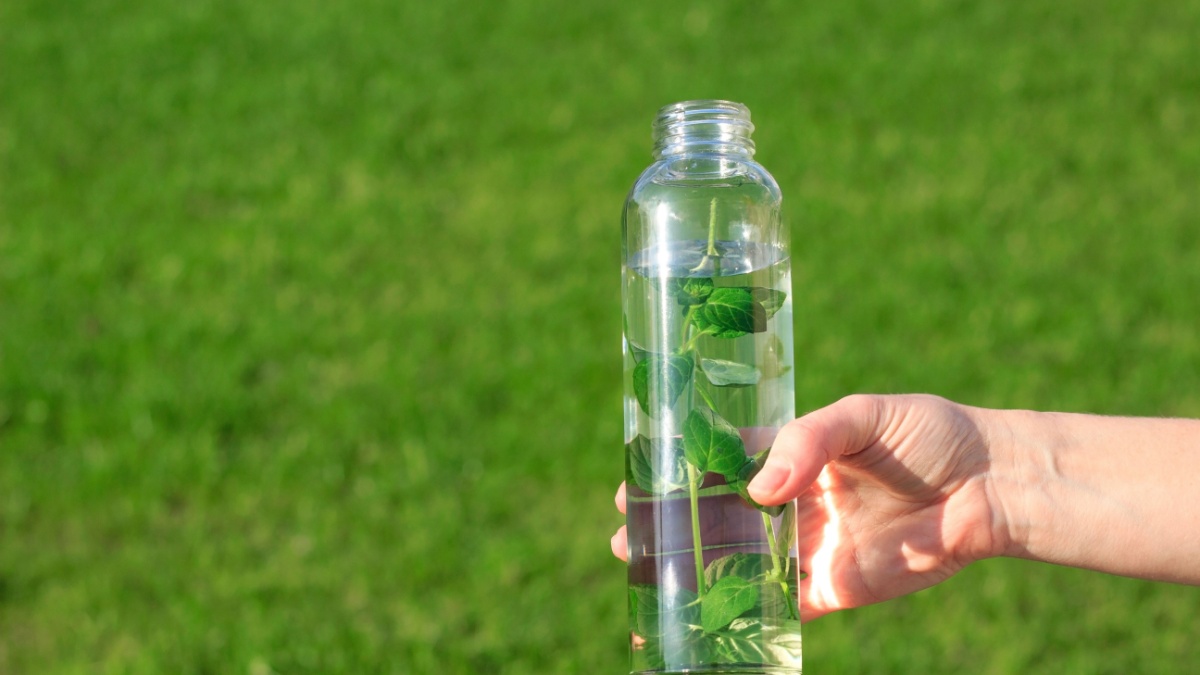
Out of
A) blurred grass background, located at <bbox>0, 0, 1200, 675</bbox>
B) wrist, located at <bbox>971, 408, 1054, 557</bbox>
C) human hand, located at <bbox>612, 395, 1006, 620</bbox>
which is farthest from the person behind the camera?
blurred grass background, located at <bbox>0, 0, 1200, 675</bbox>

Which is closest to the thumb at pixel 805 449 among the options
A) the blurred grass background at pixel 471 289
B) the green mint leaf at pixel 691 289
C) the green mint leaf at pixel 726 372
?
the green mint leaf at pixel 726 372

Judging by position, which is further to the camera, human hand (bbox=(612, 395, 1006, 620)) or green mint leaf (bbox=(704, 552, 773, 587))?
human hand (bbox=(612, 395, 1006, 620))

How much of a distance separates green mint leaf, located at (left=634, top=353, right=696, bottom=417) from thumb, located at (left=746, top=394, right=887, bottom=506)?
18 centimetres

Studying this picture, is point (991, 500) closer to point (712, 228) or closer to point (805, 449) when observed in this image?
point (805, 449)

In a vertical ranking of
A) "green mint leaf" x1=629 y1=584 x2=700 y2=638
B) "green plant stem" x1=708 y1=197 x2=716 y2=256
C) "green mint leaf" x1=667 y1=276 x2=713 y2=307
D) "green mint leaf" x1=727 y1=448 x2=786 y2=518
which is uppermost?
"green plant stem" x1=708 y1=197 x2=716 y2=256

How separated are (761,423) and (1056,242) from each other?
380 centimetres

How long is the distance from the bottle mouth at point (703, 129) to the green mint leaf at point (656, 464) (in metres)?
0.48

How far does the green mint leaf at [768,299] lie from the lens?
1844mm

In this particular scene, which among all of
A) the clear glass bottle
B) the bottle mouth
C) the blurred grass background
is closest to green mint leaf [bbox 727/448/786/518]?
the clear glass bottle

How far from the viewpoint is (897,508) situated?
229 cm

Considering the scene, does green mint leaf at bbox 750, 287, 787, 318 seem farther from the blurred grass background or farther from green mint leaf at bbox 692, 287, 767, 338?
the blurred grass background

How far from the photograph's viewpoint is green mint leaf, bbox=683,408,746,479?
5.90 feet

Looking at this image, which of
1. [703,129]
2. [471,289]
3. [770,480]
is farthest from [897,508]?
[471,289]

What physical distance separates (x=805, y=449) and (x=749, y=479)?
0.33ft
